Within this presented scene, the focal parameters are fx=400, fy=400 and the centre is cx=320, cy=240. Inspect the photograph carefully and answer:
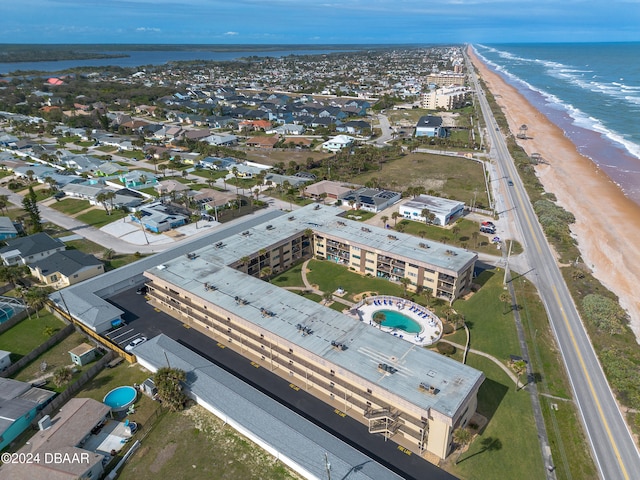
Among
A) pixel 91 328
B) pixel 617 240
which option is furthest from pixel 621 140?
pixel 91 328

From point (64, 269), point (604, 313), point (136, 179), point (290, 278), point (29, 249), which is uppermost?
point (29, 249)

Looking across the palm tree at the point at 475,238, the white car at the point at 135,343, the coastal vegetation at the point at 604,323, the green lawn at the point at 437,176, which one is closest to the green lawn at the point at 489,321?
the coastal vegetation at the point at 604,323

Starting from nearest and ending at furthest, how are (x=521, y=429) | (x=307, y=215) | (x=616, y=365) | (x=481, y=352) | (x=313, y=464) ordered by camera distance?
(x=313, y=464) < (x=521, y=429) < (x=616, y=365) < (x=481, y=352) < (x=307, y=215)

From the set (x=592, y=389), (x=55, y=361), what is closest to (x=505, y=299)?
(x=592, y=389)

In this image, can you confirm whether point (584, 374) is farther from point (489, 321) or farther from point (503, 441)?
point (503, 441)

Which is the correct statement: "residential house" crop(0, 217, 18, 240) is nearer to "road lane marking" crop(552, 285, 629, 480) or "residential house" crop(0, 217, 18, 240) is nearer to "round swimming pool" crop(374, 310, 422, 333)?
"round swimming pool" crop(374, 310, 422, 333)

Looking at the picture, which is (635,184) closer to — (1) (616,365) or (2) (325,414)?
(1) (616,365)

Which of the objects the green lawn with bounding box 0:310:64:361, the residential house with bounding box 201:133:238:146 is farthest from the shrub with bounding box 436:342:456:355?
the residential house with bounding box 201:133:238:146
